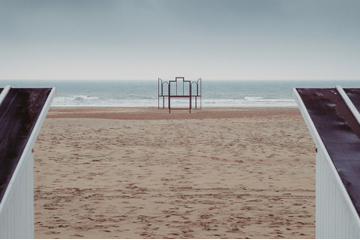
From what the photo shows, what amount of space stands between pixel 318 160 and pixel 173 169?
571 centimetres

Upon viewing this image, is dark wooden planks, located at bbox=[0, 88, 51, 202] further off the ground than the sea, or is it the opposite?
dark wooden planks, located at bbox=[0, 88, 51, 202]

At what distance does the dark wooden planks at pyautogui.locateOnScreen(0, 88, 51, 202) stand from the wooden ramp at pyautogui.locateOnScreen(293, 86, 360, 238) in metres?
1.69

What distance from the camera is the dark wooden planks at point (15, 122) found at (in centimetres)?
207

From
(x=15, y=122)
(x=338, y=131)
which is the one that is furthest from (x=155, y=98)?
(x=338, y=131)

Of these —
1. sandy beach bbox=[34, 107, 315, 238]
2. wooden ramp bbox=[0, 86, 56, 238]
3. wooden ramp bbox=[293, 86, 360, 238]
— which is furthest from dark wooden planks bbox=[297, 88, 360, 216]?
sandy beach bbox=[34, 107, 315, 238]

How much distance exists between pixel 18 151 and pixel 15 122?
307 mm

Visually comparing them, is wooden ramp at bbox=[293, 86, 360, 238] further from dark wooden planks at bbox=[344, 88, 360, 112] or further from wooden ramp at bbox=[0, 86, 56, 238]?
wooden ramp at bbox=[0, 86, 56, 238]

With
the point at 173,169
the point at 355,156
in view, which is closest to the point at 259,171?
the point at 173,169

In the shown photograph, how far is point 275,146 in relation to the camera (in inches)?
445

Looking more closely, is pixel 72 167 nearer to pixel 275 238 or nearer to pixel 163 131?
pixel 275 238

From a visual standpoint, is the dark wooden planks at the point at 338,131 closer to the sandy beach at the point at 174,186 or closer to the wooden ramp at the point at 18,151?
the wooden ramp at the point at 18,151

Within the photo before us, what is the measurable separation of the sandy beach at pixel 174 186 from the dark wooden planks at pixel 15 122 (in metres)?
2.48

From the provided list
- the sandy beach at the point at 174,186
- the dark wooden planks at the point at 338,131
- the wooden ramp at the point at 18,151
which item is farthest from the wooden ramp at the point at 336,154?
the sandy beach at the point at 174,186

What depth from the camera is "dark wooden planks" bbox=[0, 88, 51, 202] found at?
207 cm
